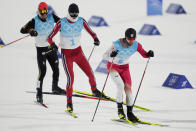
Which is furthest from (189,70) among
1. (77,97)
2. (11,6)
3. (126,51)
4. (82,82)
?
(11,6)

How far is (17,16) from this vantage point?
→ 62.9 ft

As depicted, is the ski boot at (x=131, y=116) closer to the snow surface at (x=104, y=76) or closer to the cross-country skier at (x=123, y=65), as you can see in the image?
the cross-country skier at (x=123, y=65)

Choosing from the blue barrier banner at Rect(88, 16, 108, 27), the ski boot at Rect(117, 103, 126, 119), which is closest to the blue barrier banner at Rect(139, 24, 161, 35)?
the blue barrier banner at Rect(88, 16, 108, 27)

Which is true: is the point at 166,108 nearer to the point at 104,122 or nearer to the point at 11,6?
the point at 104,122

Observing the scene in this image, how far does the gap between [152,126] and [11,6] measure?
14.2 meters

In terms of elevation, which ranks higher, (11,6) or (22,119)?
(11,6)

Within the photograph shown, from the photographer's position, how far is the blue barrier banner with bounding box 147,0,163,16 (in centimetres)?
1859

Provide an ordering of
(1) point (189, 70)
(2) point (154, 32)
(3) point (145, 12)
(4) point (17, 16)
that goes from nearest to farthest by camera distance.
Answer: (1) point (189, 70) < (2) point (154, 32) < (4) point (17, 16) < (3) point (145, 12)

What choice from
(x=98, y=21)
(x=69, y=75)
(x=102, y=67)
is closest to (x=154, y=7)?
(x=98, y=21)

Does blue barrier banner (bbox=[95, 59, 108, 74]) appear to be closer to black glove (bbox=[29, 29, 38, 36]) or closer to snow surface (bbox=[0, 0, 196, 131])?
snow surface (bbox=[0, 0, 196, 131])

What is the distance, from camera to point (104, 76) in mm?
12008

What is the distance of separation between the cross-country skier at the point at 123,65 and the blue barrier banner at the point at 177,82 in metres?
2.55

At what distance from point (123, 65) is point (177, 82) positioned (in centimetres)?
266

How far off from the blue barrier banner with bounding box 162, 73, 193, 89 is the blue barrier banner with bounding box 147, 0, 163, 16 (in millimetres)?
7819
